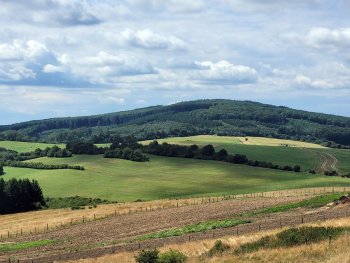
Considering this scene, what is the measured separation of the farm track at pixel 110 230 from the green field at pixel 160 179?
42.0 metres

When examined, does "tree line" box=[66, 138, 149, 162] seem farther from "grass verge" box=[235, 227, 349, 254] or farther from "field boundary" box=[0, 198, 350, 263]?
"grass verge" box=[235, 227, 349, 254]

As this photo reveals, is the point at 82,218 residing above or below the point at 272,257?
below

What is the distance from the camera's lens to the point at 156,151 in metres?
191

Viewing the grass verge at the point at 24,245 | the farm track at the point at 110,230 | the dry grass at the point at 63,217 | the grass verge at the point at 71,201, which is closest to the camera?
the farm track at the point at 110,230

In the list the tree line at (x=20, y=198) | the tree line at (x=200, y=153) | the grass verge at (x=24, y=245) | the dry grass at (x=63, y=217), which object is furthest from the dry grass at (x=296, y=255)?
the tree line at (x=200, y=153)

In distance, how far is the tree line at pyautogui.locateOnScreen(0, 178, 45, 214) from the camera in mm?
114306

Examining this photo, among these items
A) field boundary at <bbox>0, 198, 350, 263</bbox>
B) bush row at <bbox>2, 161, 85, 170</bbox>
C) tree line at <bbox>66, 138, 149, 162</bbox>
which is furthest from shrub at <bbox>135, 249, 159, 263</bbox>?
tree line at <bbox>66, 138, 149, 162</bbox>

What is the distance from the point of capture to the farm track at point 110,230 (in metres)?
46.2

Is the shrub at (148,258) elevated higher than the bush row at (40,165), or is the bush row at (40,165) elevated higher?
the shrub at (148,258)

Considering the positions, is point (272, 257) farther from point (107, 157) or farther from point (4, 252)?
point (107, 157)

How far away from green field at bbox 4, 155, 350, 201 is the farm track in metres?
42.0

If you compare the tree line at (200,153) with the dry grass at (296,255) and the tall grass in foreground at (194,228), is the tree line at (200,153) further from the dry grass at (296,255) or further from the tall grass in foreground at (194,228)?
the dry grass at (296,255)

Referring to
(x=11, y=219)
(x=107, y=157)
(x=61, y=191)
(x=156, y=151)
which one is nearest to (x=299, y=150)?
(x=156, y=151)

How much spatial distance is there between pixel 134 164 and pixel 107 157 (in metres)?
18.9
